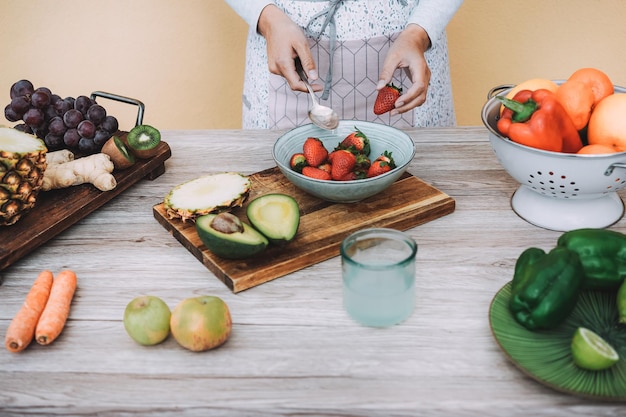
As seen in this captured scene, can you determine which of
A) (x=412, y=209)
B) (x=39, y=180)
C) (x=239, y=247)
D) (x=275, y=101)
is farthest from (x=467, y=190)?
(x=39, y=180)

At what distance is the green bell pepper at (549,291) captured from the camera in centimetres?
88

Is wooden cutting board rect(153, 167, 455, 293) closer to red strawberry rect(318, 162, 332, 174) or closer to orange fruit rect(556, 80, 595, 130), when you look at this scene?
red strawberry rect(318, 162, 332, 174)

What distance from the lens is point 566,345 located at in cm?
88

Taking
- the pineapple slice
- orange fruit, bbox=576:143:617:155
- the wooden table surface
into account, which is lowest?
the wooden table surface

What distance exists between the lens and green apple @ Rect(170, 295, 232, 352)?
907 millimetres

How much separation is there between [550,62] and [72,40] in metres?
2.09

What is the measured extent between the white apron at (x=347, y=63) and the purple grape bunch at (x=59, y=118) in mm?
549

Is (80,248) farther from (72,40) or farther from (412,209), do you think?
(72,40)

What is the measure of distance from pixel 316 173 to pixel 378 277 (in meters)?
0.38

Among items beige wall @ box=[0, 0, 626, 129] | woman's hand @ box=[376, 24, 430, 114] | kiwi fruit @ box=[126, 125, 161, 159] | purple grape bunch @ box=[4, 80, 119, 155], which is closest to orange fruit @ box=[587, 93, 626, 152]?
woman's hand @ box=[376, 24, 430, 114]

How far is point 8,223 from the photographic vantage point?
121 cm

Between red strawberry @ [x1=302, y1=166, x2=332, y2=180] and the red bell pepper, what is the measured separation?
351mm

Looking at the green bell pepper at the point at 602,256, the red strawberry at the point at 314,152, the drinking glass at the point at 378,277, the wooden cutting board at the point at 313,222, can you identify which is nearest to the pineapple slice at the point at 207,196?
the wooden cutting board at the point at 313,222

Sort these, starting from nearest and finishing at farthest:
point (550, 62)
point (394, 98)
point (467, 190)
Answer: point (467, 190)
point (394, 98)
point (550, 62)
